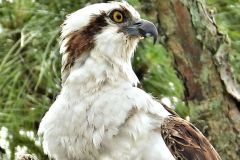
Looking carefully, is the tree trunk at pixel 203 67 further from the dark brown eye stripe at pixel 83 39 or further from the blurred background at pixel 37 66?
the dark brown eye stripe at pixel 83 39

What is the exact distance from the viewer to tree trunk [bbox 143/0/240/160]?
7414 mm

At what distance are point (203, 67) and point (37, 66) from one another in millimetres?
1744

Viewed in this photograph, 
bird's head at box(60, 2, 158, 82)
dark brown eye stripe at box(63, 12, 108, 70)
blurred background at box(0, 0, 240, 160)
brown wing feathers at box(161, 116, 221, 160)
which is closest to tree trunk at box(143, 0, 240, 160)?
blurred background at box(0, 0, 240, 160)

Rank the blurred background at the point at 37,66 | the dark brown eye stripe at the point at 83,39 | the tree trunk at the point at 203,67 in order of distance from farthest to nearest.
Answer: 1. the blurred background at the point at 37,66
2. the tree trunk at the point at 203,67
3. the dark brown eye stripe at the point at 83,39

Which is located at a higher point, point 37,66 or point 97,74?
point 97,74

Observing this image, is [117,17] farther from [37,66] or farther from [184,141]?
[37,66]

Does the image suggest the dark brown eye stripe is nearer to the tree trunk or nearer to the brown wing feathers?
the brown wing feathers

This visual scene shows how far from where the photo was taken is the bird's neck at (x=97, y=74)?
6464 mm

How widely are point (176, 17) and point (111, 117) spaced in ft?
4.92

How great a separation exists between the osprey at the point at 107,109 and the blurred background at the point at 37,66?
1474 millimetres

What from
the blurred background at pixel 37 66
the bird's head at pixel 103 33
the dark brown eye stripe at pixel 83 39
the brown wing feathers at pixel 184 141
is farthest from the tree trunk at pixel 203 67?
the dark brown eye stripe at pixel 83 39

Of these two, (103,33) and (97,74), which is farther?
(103,33)

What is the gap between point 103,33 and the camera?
6.60 metres

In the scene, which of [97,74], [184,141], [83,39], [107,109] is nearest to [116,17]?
[83,39]
